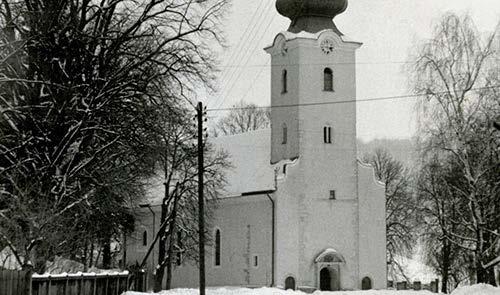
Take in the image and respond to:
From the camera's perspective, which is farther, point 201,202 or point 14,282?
point 201,202

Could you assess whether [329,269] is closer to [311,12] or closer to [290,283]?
[290,283]

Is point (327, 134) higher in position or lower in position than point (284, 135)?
lower

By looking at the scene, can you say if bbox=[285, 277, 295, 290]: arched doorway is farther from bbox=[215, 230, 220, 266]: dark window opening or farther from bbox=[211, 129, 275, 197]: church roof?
bbox=[215, 230, 220, 266]: dark window opening

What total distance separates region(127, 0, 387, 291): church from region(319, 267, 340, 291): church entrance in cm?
5

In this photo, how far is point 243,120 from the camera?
71.1m

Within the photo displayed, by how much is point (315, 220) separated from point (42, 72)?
800 inches

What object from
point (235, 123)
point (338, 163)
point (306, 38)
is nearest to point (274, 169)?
point (338, 163)

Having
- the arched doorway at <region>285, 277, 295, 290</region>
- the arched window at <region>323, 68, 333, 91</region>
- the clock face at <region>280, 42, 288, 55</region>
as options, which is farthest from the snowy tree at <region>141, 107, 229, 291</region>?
the arched window at <region>323, 68, 333, 91</region>

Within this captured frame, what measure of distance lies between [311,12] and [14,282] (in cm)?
2888

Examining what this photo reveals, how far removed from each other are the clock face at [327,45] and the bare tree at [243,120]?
2471 cm

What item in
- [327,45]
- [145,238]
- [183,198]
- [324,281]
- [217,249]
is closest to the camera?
[324,281]

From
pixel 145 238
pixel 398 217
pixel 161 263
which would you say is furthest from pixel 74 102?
pixel 398 217

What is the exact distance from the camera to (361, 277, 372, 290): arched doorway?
43.7 m

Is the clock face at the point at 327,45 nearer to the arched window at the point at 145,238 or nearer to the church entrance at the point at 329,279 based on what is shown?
the church entrance at the point at 329,279
